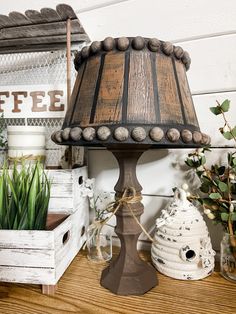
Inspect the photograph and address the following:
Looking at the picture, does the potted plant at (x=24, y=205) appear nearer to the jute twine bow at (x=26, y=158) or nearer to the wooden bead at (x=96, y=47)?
the jute twine bow at (x=26, y=158)

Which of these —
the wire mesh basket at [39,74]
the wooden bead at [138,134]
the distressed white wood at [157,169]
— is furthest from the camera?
the wire mesh basket at [39,74]

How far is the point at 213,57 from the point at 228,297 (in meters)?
0.65

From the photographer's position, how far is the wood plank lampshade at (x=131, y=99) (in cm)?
46

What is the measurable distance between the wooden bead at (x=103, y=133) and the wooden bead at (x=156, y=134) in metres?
0.08

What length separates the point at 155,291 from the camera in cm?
58

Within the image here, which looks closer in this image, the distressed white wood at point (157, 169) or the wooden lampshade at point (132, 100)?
the wooden lampshade at point (132, 100)

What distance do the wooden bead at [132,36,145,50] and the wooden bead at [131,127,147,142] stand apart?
0.17 metres

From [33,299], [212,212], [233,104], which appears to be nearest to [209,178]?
[212,212]

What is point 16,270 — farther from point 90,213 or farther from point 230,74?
point 230,74

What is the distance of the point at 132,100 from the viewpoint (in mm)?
471

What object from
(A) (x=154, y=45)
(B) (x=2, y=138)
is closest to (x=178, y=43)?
(A) (x=154, y=45)

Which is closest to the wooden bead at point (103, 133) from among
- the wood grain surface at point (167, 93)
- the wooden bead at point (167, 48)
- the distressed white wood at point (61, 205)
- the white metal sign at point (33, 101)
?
the wood grain surface at point (167, 93)

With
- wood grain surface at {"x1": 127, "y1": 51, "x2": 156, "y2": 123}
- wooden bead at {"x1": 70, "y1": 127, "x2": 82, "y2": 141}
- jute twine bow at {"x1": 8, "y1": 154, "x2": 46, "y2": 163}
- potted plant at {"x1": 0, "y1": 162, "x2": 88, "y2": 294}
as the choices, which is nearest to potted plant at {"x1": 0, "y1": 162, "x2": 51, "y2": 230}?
potted plant at {"x1": 0, "y1": 162, "x2": 88, "y2": 294}

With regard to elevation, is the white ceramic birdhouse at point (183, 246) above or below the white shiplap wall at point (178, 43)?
below
